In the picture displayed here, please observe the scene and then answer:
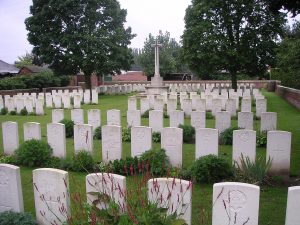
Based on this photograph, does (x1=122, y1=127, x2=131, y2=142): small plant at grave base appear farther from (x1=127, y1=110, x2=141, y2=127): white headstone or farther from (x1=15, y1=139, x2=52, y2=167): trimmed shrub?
(x1=15, y1=139, x2=52, y2=167): trimmed shrub

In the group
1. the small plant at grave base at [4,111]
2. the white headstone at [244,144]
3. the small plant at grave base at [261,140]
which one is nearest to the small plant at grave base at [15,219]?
the white headstone at [244,144]

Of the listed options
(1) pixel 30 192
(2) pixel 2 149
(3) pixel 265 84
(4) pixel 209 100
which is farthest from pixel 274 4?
(3) pixel 265 84

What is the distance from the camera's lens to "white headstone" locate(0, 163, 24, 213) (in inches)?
164

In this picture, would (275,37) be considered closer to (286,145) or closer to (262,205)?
(286,145)

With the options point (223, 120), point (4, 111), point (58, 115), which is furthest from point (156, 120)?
point (4, 111)

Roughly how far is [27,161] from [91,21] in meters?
21.7

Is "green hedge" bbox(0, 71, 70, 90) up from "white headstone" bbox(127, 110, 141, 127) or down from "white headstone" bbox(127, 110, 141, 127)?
up

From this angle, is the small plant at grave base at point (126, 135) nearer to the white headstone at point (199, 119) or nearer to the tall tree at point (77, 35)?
the white headstone at point (199, 119)

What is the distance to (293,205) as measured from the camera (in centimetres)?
320

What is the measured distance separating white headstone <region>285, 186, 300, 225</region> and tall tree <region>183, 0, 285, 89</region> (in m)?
20.6

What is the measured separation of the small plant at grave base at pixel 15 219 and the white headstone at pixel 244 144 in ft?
12.8

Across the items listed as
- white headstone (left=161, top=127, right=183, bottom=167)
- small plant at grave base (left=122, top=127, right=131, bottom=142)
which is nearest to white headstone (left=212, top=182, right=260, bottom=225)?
white headstone (left=161, top=127, right=183, bottom=167)

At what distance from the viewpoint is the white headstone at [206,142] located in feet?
21.5

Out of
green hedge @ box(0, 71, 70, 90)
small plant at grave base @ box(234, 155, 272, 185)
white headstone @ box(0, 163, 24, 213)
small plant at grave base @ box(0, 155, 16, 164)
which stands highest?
green hedge @ box(0, 71, 70, 90)
